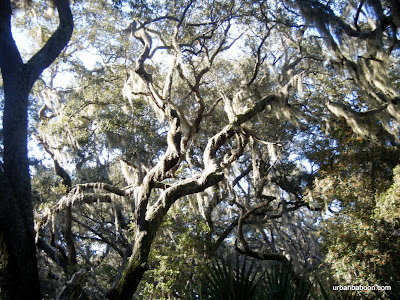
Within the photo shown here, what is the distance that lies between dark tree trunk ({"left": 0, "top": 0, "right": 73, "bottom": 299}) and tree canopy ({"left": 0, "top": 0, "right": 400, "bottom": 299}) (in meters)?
0.02

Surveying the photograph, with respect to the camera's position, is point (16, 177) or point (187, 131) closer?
point (16, 177)

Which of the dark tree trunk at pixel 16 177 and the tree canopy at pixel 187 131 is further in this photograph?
the tree canopy at pixel 187 131

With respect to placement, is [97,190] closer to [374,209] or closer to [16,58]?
[16,58]

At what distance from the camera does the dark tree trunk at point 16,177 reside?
3.12 m

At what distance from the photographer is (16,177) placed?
3.51 m

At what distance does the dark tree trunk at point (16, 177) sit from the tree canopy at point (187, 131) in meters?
0.02

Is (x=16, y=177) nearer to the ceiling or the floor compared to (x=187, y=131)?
nearer to the floor

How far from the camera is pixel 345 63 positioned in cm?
696

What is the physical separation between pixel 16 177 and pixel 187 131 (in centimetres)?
393

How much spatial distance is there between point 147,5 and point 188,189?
4761 millimetres

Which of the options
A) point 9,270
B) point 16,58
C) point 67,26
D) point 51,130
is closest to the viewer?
point 9,270

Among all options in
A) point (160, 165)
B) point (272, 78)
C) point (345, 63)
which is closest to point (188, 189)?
point (160, 165)

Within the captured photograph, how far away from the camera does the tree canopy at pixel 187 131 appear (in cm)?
461

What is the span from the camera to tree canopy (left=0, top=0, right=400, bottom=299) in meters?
4.61
